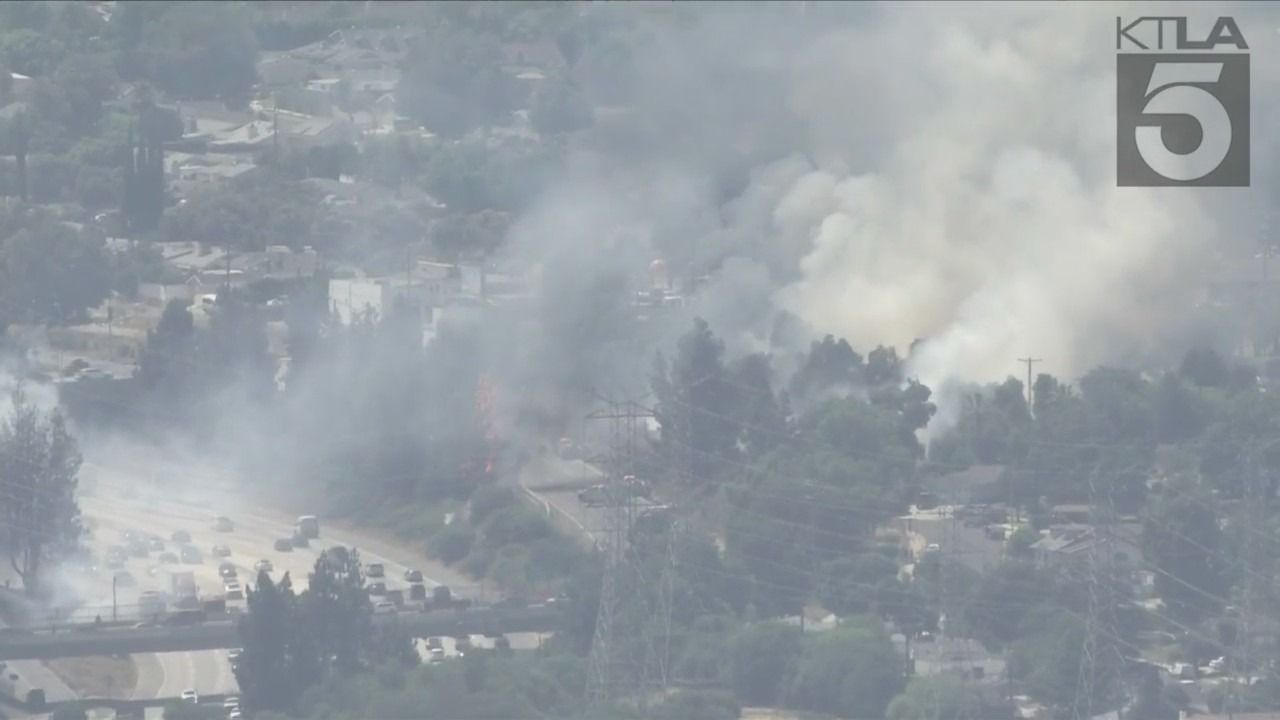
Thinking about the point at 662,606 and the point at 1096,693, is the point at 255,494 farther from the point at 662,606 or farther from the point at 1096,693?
the point at 1096,693

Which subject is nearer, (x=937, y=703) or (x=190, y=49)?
(x=937, y=703)

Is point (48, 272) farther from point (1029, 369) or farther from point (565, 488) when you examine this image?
point (1029, 369)

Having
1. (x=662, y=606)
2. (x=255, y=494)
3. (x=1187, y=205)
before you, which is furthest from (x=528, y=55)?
(x=662, y=606)

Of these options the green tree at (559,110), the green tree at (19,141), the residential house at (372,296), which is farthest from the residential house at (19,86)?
the residential house at (372,296)

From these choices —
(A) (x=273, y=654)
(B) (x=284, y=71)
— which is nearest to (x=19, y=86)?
(B) (x=284, y=71)

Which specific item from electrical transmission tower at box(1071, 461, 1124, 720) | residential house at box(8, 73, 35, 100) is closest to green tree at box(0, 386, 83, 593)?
electrical transmission tower at box(1071, 461, 1124, 720)

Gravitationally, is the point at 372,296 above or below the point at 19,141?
below

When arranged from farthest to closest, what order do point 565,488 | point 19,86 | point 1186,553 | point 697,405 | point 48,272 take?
point 19,86 → point 48,272 → point 697,405 → point 565,488 → point 1186,553

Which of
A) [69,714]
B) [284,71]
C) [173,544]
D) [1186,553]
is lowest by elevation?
[69,714]
